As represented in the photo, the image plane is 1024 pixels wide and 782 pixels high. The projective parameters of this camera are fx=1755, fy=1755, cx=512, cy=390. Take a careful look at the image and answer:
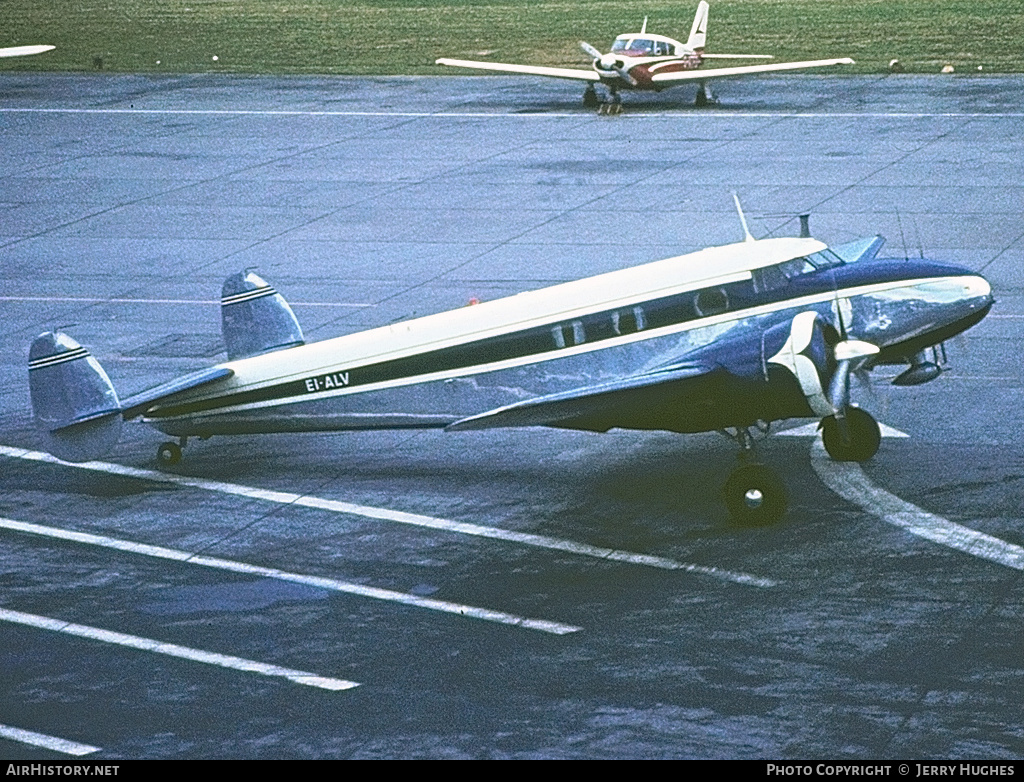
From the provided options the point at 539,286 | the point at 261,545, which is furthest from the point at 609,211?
the point at 261,545

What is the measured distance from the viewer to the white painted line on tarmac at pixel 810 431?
26.7m

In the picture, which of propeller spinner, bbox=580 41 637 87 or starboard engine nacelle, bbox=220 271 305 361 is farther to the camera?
propeller spinner, bbox=580 41 637 87

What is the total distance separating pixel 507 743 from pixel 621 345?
8626 millimetres

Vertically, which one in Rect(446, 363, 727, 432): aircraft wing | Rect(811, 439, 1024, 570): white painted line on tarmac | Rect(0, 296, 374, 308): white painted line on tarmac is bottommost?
Rect(811, 439, 1024, 570): white painted line on tarmac

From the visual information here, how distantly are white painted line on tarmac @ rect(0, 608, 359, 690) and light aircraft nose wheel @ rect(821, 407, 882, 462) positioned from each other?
9.33 meters

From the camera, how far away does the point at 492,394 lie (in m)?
25.0

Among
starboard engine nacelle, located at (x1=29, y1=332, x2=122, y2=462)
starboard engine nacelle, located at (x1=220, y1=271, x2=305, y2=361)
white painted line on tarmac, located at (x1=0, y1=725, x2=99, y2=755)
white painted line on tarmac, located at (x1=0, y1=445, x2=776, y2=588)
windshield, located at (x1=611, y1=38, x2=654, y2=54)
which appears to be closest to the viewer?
white painted line on tarmac, located at (x1=0, y1=725, x2=99, y2=755)

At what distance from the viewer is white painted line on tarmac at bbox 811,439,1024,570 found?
72.0ft

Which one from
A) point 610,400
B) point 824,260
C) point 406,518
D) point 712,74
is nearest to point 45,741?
point 406,518

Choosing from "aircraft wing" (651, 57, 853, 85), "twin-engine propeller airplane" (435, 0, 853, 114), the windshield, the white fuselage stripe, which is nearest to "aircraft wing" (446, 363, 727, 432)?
the white fuselage stripe

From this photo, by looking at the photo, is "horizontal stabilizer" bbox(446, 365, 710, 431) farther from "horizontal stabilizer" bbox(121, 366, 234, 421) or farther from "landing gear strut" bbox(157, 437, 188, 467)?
"landing gear strut" bbox(157, 437, 188, 467)

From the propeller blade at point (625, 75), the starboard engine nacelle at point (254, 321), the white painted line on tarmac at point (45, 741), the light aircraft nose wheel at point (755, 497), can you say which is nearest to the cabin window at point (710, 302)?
the light aircraft nose wheel at point (755, 497)

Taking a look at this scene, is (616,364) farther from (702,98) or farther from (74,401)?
(702,98)

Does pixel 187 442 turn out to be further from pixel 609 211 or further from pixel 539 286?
pixel 609 211
